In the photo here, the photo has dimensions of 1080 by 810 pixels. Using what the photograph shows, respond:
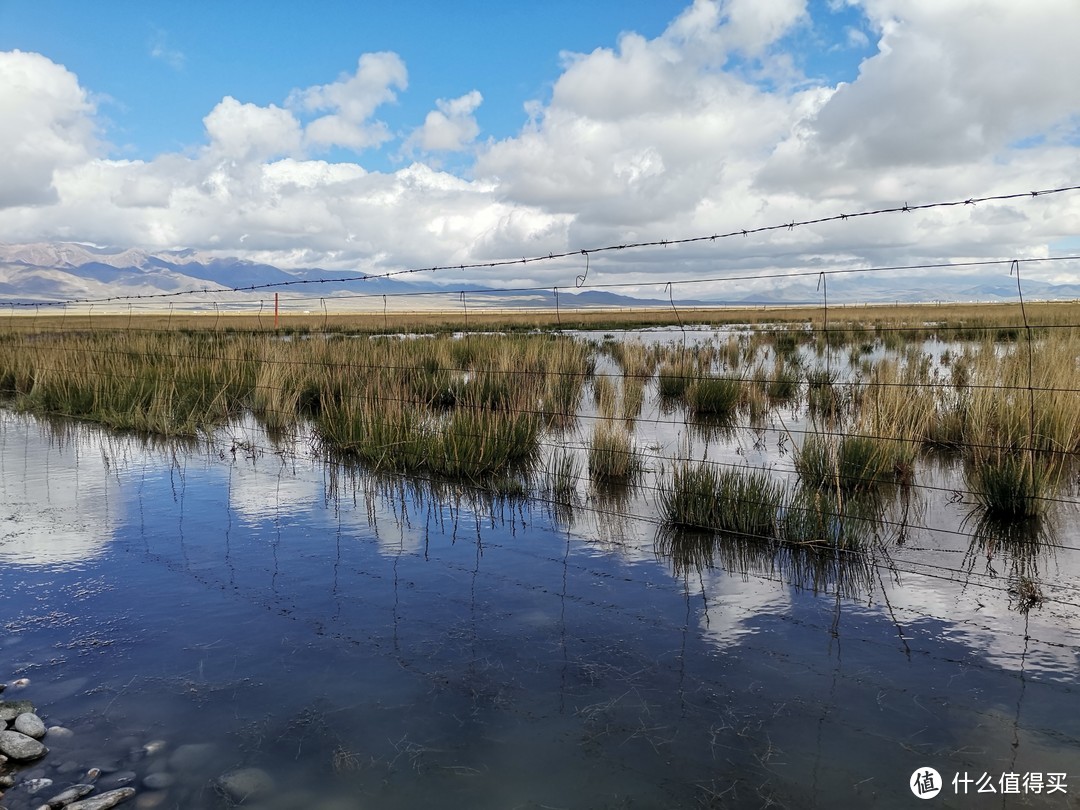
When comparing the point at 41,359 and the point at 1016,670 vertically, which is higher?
the point at 41,359

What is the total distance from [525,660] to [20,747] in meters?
1.92

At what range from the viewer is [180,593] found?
429 cm

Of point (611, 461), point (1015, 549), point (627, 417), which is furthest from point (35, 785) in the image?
point (627, 417)

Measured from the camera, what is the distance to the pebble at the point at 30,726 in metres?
2.84

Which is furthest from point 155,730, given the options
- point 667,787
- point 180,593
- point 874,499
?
point 874,499

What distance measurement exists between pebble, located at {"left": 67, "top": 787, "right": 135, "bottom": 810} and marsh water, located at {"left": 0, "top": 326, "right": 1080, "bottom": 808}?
0.15 meters

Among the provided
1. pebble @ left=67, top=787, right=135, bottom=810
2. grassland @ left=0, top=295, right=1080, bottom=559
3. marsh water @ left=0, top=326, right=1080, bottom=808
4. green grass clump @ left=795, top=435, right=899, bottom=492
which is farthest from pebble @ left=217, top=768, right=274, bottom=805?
green grass clump @ left=795, top=435, right=899, bottom=492

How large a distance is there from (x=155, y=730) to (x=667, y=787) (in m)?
1.87

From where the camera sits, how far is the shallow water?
273 centimetres

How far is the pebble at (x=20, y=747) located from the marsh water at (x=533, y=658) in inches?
2.1

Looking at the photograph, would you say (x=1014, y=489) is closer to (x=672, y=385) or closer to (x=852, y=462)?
(x=852, y=462)

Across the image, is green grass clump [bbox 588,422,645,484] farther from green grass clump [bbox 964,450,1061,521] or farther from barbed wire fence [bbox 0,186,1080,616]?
green grass clump [bbox 964,450,1061,521]

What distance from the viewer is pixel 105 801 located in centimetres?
247

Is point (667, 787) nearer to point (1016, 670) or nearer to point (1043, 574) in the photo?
point (1016, 670)
